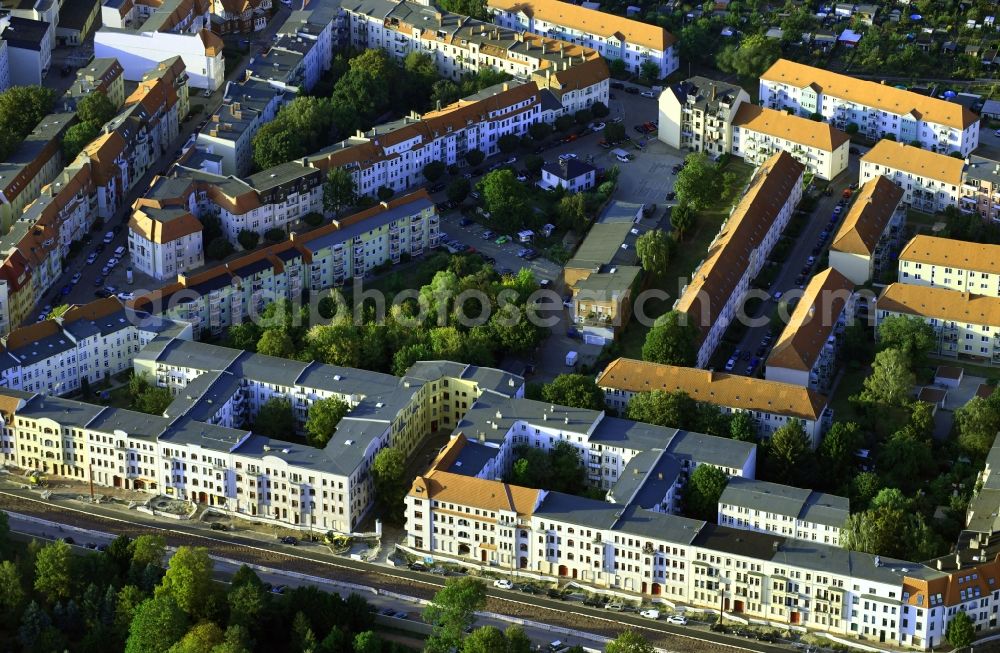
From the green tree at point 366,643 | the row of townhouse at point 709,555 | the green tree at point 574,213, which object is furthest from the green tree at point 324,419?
the green tree at point 574,213

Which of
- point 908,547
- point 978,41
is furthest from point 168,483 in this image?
point 978,41

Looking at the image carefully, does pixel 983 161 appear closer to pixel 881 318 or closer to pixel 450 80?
pixel 881 318

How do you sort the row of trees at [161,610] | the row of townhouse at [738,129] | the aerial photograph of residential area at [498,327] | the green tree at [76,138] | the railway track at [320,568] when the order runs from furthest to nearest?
the row of townhouse at [738,129], the green tree at [76,138], the aerial photograph of residential area at [498,327], the railway track at [320,568], the row of trees at [161,610]

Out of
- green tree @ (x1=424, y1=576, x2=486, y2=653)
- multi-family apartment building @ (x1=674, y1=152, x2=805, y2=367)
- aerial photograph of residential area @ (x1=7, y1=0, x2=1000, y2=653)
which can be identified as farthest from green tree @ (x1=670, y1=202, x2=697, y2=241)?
green tree @ (x1=424, y1=576, x2=486, y2=653)

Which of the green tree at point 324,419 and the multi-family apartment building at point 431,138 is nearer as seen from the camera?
the green tree at point 324,419

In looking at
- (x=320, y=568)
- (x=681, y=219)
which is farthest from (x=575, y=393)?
(x=681, y=219)

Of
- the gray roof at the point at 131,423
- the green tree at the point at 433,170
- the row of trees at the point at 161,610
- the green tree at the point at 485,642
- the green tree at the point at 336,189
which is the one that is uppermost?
the green tree at the point at 336,189

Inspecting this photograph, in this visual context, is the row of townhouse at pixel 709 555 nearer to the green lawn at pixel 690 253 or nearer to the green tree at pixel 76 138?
the green lawn at pixel 690 253

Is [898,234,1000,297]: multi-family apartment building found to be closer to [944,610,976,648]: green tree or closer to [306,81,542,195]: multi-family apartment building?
[306,81,542,195]: multi-family apartment building
